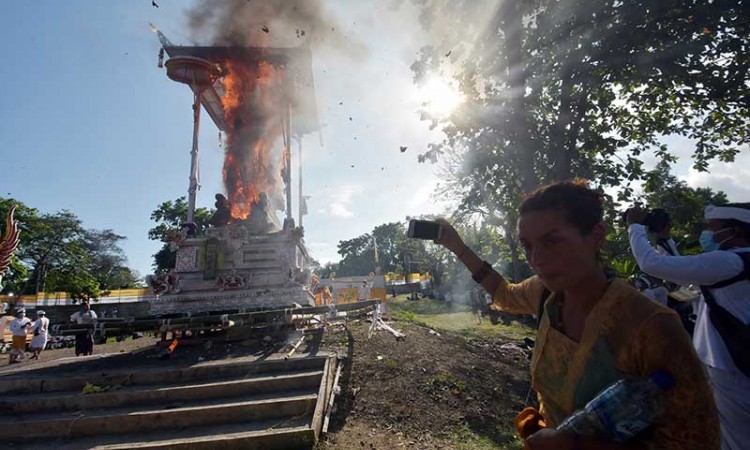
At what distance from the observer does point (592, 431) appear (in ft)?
4.25

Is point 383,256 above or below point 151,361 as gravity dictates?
above

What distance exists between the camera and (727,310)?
258cm

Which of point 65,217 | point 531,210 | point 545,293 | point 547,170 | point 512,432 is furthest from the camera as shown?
point 65,217

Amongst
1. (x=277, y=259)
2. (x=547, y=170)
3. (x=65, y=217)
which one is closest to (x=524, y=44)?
(x=547, y=170)

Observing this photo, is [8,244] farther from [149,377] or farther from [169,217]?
[169,217]

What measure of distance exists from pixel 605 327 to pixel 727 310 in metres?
1.88

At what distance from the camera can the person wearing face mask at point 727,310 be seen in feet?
8.07

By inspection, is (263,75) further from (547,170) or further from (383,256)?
(383,256)

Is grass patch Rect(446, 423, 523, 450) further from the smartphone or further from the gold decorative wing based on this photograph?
the gold decorative wing

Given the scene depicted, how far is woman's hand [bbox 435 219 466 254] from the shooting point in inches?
105

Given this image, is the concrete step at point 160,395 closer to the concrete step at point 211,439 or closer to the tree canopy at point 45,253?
the concrete step at point 211,439

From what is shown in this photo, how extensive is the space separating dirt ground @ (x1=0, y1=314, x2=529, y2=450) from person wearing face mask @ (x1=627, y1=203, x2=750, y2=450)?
9.92ft

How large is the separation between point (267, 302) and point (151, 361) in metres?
A: 3.15

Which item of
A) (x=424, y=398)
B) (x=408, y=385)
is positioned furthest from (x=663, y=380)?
(x=408, y=385)
